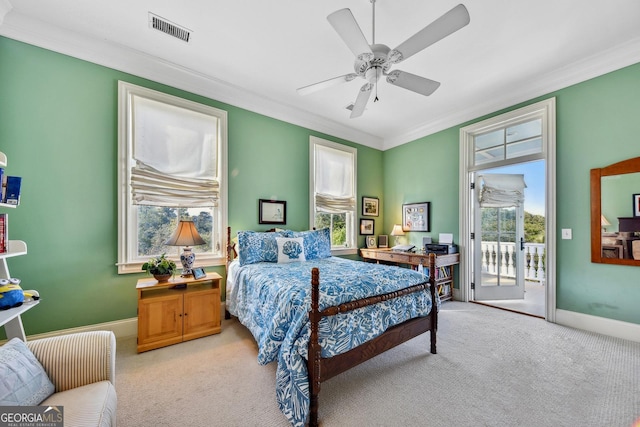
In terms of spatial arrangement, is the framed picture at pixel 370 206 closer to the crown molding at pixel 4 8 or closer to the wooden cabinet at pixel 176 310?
the wooden cabinet at pixel 176 310

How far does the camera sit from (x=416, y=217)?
486 cm

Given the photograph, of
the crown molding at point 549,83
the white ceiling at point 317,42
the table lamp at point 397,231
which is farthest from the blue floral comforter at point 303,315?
the crown molding at point 549,83

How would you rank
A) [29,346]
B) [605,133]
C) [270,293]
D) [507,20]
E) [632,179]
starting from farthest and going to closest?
[605,133]
[632,179]
[507,20]
[270,293]
[29,346]

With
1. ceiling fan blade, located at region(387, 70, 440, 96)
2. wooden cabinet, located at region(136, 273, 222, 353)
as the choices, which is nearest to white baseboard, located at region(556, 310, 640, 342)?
ceiling fan blade, located at region(387, 70, 440, 96)

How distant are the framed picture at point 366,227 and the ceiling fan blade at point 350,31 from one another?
3.46 metres

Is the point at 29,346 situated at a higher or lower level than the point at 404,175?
lower

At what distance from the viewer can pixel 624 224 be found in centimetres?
275

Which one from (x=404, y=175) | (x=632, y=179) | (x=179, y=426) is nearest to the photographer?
(x=179, y=426)

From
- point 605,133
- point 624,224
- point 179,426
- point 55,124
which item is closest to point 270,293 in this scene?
point 179,426

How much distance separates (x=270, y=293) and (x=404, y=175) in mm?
3972

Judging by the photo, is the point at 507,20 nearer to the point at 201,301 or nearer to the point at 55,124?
the point at 201,301

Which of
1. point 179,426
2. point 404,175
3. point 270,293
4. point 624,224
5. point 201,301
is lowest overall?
point 179,426

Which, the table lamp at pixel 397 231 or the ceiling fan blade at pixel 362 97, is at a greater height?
the ceiling fan blade at pixel 362 97

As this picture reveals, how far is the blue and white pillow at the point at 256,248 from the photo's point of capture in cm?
312
